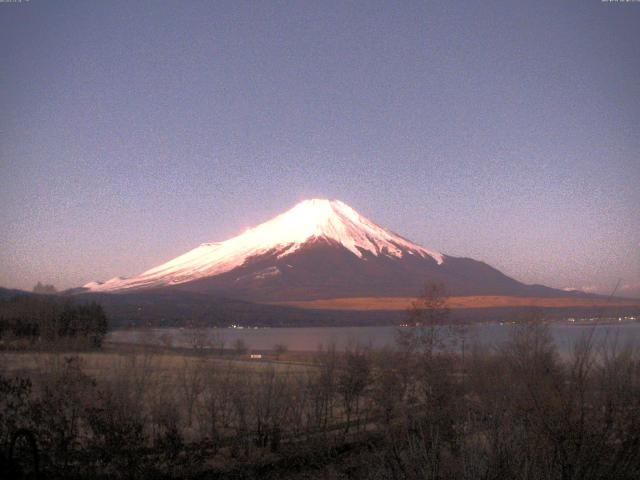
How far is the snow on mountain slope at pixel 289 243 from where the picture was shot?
126250 millimetres

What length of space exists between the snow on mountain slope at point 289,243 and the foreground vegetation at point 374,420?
350ft

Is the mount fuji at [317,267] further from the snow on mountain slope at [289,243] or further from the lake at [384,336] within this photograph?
the lake at [384,336]

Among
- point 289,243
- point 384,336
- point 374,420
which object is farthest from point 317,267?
point 374,420

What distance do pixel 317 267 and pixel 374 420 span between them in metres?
110

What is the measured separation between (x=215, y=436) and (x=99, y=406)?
286cm

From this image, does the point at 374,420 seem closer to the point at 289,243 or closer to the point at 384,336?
the point at 384,336

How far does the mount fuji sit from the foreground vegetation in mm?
85695

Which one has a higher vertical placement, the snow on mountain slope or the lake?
the snow on mountain slope

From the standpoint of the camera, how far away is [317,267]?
12344 cm

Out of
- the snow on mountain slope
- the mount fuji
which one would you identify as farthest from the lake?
the snow on mountain slope

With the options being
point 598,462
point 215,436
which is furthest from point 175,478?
point 598,462

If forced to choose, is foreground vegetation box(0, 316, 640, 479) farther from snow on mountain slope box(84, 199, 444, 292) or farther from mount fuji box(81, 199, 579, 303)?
snow on mountain slope box(84, 199, 444, 292)

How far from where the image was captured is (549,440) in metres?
4.50

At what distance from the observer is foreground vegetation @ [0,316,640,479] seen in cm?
437
